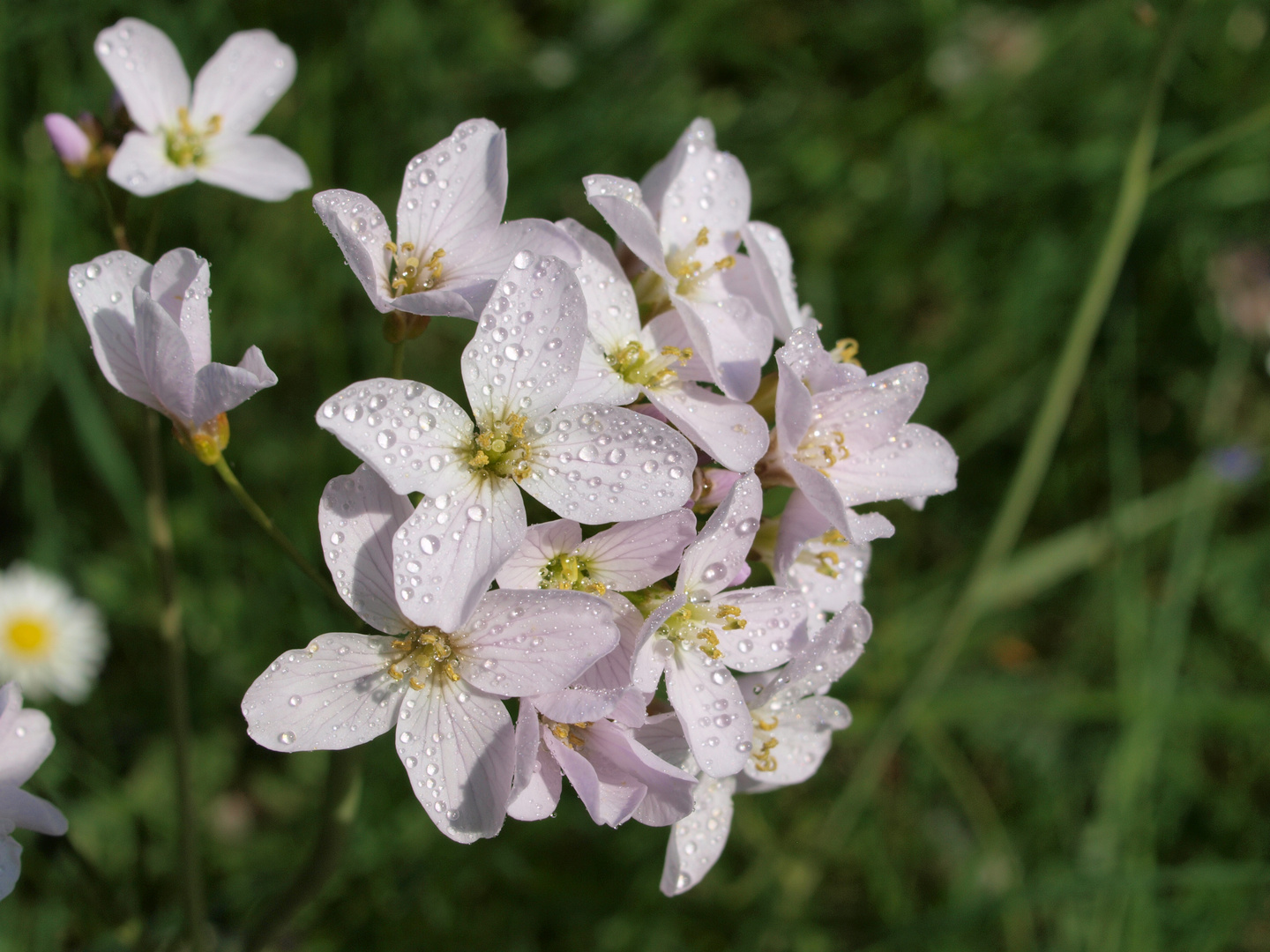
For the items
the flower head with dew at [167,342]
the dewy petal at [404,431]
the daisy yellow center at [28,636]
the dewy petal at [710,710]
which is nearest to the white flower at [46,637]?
the daisy yellow center at [28,636]

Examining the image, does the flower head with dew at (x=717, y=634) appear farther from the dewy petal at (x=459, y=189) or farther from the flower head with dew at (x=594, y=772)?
the dewy petal at (x=459, y=189)

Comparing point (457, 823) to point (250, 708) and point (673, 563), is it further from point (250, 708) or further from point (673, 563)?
point (673, 563)

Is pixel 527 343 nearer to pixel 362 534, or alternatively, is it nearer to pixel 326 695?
pixel 362 534

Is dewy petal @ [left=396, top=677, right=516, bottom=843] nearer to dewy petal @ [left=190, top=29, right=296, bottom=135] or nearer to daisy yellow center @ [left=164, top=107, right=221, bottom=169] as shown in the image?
daisy yellow center @ [left=164, top=107, right=221, bottom=169]

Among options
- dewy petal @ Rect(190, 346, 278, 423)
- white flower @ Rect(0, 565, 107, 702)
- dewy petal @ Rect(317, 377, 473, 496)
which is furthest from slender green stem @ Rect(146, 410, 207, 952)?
white flower @ Rect(0, 565, 107, 702)

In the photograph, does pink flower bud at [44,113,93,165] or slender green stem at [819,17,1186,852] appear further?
slender green stem at [819,17,1186,852]
